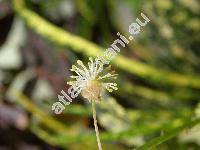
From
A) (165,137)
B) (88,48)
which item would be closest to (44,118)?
(88,48)

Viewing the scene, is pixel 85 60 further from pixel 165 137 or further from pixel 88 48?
pixel 165 137

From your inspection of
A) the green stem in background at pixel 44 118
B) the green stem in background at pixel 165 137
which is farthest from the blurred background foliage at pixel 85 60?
the green stem in background at pixel 165 137

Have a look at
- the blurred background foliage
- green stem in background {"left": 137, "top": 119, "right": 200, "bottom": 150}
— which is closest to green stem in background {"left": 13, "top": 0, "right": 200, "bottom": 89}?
the blurred background foliage

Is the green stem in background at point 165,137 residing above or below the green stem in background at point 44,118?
below

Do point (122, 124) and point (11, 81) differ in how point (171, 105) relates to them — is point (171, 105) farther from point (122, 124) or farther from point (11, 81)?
point (11, 81)

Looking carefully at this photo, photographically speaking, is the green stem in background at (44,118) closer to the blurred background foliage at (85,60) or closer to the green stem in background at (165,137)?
the blurred background foliage at (85,60)

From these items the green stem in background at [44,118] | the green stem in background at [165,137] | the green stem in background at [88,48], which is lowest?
the green stem in background at [165,137]

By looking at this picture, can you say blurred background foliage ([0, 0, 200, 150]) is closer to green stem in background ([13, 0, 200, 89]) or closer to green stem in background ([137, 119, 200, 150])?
green stem in background ([13, 0, 200, 89])
